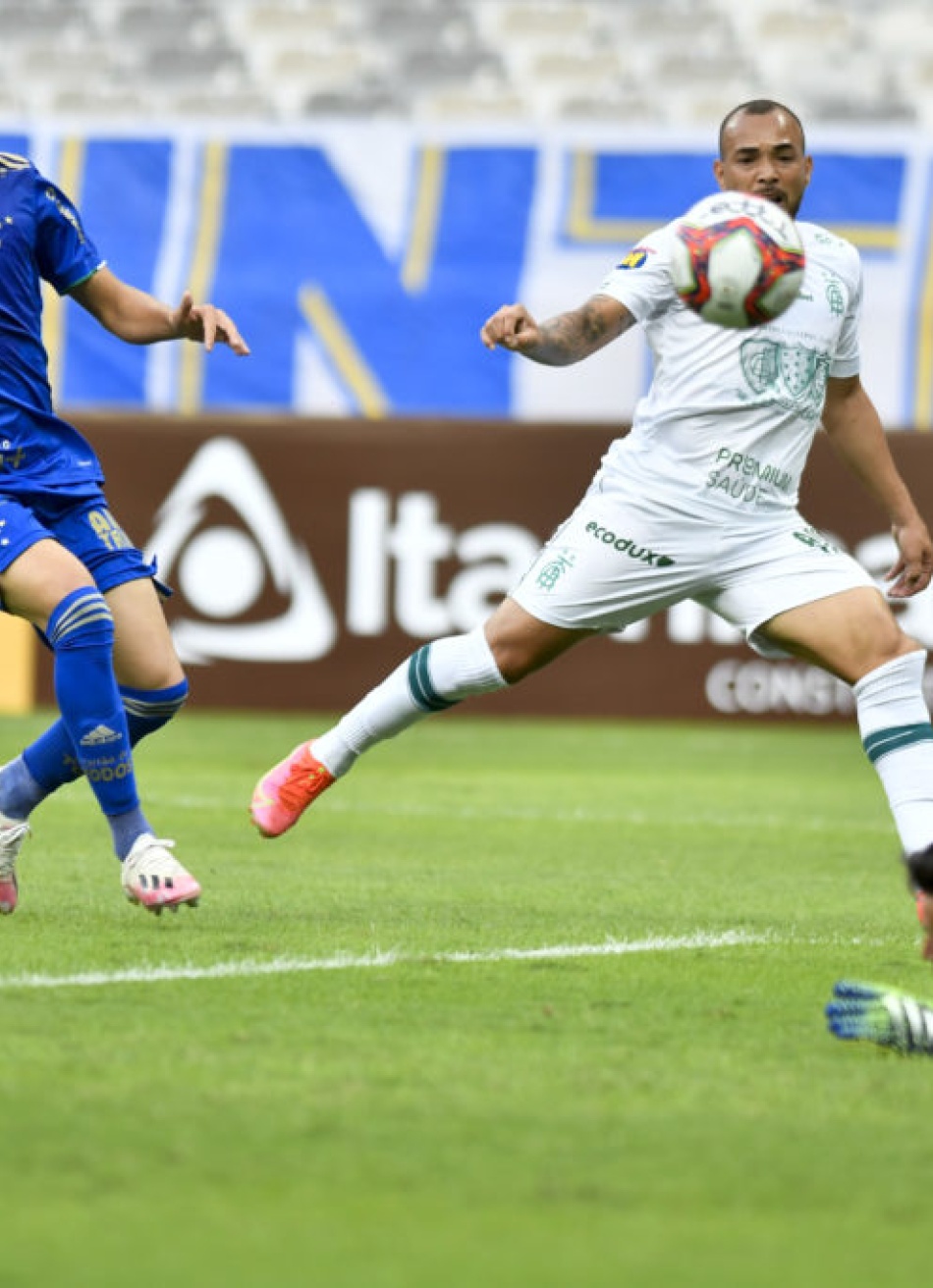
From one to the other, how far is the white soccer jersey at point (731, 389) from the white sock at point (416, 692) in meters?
0.57

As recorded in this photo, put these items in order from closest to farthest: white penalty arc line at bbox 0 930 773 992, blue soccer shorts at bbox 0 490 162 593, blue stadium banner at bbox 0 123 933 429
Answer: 1. white penalty arc line at bbox 0 930 773 992
2. blue soccer shorts at bbox 0 490 162 593
3. blue stadium banner at bbox 0 123 933 429

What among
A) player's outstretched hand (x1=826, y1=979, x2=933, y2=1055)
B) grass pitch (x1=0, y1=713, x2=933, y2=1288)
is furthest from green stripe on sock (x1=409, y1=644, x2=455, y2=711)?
player's outstretched hand (x1=826, y1=979, x2=933, y2=1055)

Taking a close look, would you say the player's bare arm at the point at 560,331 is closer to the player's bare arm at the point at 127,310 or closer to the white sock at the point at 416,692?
the white sock at the point at 416,692

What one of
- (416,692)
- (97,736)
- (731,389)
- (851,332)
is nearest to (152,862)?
(97,736)

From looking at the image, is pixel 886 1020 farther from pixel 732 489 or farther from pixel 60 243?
pixel 60 243

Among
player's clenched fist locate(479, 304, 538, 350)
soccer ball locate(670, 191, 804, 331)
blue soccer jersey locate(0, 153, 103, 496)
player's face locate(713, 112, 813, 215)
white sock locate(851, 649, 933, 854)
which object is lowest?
white sock locate(851, 649, 933, 854)

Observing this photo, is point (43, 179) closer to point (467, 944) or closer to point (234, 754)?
point (467, 944)

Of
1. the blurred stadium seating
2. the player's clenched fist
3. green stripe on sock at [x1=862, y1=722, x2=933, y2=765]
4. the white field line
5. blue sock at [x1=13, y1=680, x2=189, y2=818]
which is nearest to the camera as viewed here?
the player's clenched fist

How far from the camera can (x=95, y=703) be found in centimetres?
581

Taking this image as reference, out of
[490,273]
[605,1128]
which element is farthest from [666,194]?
[605,1128]

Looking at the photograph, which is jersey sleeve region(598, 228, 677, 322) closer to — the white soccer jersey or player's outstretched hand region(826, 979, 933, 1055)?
the white soccer jersey

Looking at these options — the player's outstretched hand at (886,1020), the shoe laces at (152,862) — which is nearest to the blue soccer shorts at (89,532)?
the shoe laces at (152,862)

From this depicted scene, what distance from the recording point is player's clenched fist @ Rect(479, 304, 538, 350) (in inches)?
201

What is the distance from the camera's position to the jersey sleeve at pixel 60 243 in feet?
19.7
